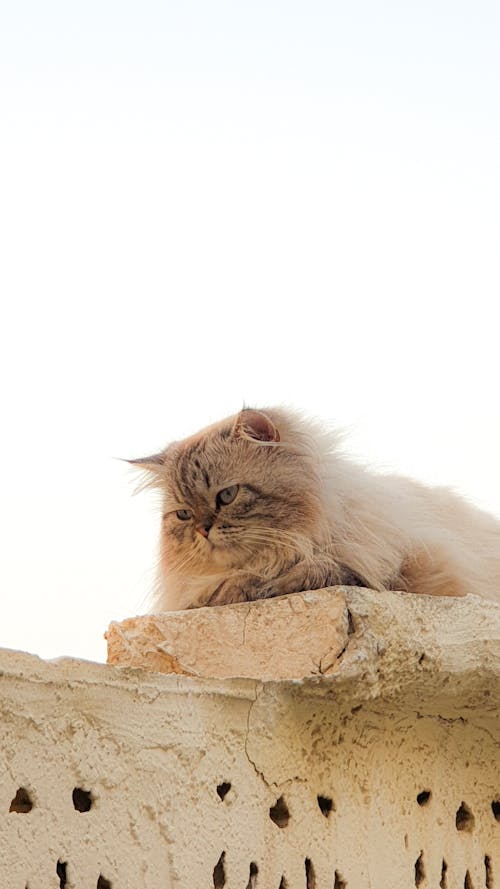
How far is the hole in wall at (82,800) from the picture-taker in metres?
1.78

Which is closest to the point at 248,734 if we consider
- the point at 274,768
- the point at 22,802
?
the point at 274,768

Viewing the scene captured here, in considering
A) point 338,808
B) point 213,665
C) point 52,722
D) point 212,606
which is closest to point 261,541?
point 212,606

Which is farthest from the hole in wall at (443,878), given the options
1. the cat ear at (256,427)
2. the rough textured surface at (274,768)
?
the cat ear at (256,427)

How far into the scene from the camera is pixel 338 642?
214 centimetres

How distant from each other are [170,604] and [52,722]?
877mm

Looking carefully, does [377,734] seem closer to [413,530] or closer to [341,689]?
[341,689]

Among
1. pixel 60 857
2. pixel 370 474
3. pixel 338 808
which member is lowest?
pixel 338 808

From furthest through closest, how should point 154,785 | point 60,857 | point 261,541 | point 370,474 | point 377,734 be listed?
point 370,474 → point 261,541 → point 377,734 → point 154,785 → point 60,857

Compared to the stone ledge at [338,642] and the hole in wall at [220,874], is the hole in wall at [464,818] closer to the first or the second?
the stone ledge at [338,642]

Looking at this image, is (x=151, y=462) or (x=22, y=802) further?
(x=151, y=462)

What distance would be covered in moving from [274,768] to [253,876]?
197 mm

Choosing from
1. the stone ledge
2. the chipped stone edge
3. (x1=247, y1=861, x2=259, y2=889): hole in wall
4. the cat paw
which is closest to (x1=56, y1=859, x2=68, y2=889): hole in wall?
the chipped stone edge

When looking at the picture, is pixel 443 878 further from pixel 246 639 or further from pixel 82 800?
pixel 82 800

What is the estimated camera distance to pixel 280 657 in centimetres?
220
